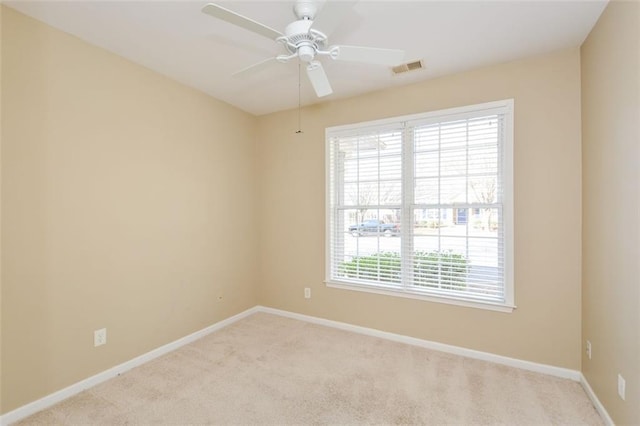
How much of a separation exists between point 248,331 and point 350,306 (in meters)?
1.20

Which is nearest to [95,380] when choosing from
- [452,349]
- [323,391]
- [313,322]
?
[323,391]

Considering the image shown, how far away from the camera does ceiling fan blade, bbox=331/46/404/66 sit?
1.79 m

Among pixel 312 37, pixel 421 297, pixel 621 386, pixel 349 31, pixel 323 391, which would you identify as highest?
pixel 349 31

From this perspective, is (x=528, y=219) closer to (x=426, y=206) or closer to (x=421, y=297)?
(x=426, y=206)

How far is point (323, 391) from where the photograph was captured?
7.53 feet

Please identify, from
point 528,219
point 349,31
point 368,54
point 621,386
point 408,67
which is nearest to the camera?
point 621,386

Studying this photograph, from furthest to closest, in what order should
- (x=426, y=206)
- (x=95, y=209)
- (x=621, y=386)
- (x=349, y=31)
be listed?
1. (x=426, y=206)
2. (x=95, y=209)
3. (x=349, y=31)
4. (x=621, y=386)

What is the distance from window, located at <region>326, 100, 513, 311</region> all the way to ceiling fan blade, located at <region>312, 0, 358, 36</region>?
1.68 meters

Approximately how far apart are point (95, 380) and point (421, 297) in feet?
9.55

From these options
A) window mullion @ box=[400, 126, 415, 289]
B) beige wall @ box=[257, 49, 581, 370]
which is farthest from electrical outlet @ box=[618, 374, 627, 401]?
window mullion @ box=[400, 126, 415, 289]

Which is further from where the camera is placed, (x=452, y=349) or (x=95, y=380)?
(x=452, y=349)

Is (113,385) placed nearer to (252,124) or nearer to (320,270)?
(320,270)

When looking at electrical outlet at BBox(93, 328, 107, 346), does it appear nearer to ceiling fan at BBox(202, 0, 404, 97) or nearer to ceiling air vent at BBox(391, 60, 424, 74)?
ceiling fan at BBox(202, 0, 404, 97)

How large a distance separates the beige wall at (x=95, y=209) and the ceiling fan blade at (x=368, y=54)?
1.96 metres
